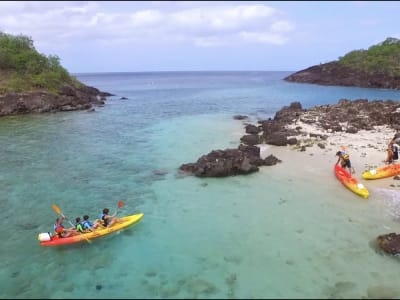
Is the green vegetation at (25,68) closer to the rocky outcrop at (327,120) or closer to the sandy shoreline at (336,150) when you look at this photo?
the rocky outcrop at (327,120)

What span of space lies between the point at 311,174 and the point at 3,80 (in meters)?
53.2

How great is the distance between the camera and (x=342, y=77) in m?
111

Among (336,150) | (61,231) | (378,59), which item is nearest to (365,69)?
(378,59)

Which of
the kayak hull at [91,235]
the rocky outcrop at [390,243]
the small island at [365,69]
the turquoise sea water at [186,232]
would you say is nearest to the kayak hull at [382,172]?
the turquoise sea water at [186,232]

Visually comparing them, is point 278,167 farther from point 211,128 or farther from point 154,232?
point 211,128

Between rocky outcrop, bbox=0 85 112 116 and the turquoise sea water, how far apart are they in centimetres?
2484

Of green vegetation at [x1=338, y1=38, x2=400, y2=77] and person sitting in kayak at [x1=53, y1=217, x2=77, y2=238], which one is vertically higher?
green vegetation at [x1=338, y1=38, x2=400, y2=77]

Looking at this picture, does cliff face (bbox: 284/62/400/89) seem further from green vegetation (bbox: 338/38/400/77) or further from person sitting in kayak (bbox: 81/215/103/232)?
person sitting in kayak (bbox: 81/215/103/232)

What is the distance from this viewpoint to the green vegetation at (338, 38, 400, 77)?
101m

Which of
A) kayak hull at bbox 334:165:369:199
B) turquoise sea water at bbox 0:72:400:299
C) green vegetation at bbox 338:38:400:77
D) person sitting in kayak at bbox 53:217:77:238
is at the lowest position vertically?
turquoise sea water at bbox 0:72:400:299

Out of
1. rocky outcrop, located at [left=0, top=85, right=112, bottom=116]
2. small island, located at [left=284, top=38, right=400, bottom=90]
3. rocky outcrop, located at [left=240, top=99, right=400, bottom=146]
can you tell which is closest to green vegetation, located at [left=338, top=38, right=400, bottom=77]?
small island, located at [left=284, top=38, right=400, bottom=90]

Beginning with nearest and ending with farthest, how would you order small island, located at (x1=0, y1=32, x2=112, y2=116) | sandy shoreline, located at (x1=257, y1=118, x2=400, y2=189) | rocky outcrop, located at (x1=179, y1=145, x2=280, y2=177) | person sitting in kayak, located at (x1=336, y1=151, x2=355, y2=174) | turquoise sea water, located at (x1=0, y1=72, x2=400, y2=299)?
turquoise sea water, located at (x1=0, y1=72, x2=400, y2=299), person sitting in kayak, located at (x1=336, y1=151, x2=355, y2=174), rocky outcrop, located at (x1=179, y1=145, x2=280, y2=177), sandy shoreline, located at (x1=257, y1=118, x2=400, y2=189), small island, located at (x1=0, y1=32, x2=112, y2=116)

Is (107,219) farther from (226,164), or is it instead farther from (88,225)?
(226,164)

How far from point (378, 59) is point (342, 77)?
10.9 m
